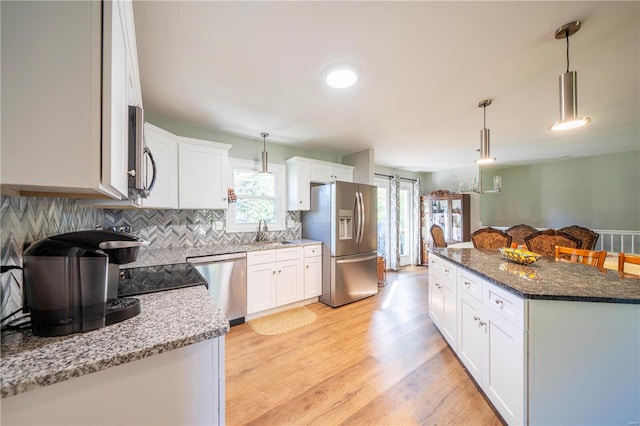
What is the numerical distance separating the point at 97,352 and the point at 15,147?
0.60 meters

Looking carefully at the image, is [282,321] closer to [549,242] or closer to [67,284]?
[67,284]

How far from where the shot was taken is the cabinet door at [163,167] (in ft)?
7.82

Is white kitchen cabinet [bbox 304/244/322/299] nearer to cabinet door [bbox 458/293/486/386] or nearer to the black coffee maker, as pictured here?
cabinet door [bbox 458/293/486/386]

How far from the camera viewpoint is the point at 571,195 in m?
5.07

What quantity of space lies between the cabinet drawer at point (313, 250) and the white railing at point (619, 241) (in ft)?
16.7

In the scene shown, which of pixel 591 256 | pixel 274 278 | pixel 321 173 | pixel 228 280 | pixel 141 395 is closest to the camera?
pixel 141 395

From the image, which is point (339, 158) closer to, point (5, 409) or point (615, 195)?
point (5, 409)

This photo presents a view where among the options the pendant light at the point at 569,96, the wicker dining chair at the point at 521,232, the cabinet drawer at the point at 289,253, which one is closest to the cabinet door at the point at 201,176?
the cabinet drawer at the point at 289,253

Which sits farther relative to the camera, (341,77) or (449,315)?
(449,315)

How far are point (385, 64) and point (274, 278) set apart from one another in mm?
2561

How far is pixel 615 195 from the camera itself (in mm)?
4609

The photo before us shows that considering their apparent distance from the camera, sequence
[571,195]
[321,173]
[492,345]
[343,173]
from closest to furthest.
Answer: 1. [492,345]
2. [321,173]
3. [343,173]
4. [571,195]

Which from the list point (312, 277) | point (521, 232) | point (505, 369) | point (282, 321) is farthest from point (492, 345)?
point (521, 232)

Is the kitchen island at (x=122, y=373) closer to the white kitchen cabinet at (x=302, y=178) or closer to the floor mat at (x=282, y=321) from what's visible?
the floor mat at (x=282, y=321)
